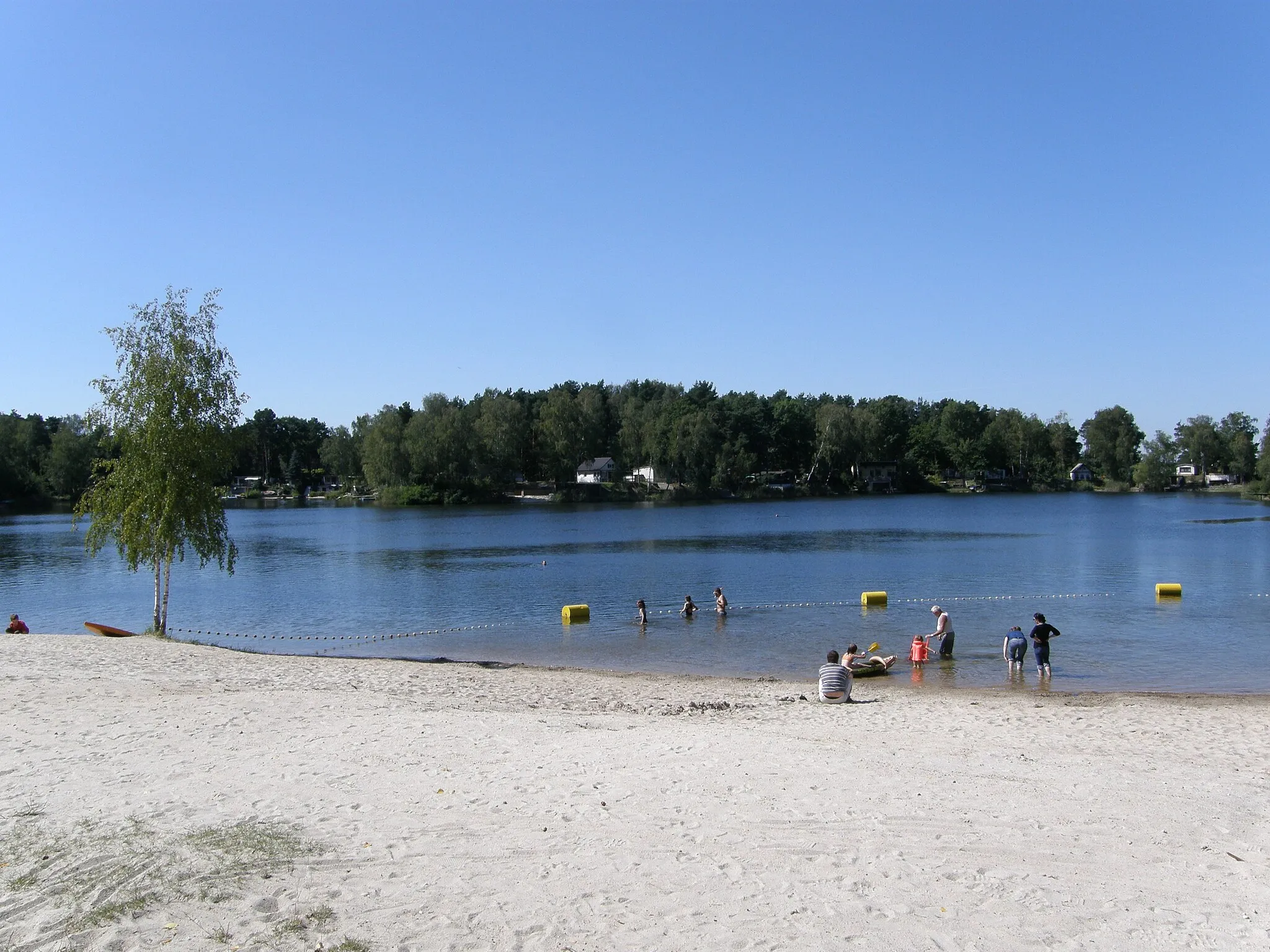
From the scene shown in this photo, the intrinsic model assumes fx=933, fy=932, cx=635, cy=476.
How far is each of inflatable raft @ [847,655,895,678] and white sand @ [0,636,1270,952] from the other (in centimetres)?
715

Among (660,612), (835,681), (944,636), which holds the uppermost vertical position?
(835,681)

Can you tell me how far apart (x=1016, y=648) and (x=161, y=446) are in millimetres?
23689

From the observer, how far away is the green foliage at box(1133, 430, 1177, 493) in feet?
552

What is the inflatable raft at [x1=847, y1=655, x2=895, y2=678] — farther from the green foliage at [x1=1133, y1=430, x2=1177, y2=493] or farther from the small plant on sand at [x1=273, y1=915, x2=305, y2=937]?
the green foliage at [x1=1133, y1=430, x2=1177, y2=493]

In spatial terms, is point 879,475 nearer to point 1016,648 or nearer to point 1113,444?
point 1113,444

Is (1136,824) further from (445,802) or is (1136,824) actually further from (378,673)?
(378,673)

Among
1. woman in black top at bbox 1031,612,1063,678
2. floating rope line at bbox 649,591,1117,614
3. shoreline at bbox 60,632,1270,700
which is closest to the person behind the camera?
shoreline at bbox 60,632,1270,700

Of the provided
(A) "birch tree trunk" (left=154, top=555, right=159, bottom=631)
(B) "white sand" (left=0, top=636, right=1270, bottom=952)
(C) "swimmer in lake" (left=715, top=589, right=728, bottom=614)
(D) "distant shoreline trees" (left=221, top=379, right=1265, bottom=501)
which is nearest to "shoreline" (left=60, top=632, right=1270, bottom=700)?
(A) "birch tree trunk" (left=154, top=555, right=159, bottom=631)

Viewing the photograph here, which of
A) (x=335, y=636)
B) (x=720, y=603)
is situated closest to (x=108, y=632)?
(x=335, y=636)

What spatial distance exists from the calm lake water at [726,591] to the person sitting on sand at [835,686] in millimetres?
5091

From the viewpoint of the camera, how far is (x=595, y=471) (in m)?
148

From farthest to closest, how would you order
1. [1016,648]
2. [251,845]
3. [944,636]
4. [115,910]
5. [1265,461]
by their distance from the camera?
[1265,461], [944,636], [1016,648], [251,845], [115,910]

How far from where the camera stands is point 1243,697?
768 inches

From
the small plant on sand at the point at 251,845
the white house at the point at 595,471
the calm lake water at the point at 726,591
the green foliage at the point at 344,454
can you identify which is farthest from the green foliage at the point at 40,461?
the small plant on sand at the point at 251,845
